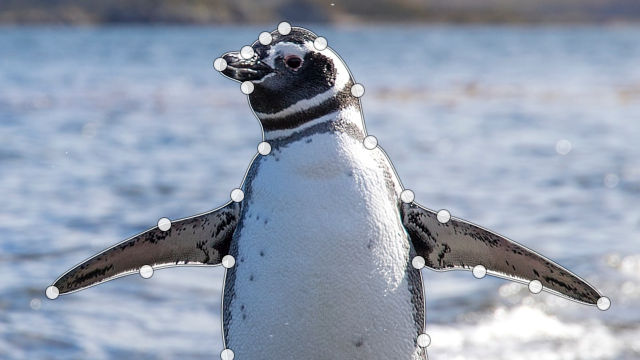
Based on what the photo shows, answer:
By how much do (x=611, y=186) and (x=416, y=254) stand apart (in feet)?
29.7

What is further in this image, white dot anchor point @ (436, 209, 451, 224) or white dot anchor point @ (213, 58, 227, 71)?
white dot anchor point @ (436, 209, 451, 224)

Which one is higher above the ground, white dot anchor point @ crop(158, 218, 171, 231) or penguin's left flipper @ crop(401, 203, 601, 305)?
penguin's left flipper @ crop(401, 203, 601, 305)

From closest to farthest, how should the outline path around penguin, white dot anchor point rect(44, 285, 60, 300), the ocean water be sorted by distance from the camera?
1. the outline path around penguin
2. white dot anchor point rect(44, 285, 60, 300)
3. the ocean water

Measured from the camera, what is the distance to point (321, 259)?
2465 millimetres

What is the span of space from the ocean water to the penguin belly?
3.42 m

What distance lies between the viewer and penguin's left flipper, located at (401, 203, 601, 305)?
8.76ft

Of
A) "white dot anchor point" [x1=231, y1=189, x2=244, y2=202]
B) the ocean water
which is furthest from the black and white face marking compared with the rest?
the ocean water

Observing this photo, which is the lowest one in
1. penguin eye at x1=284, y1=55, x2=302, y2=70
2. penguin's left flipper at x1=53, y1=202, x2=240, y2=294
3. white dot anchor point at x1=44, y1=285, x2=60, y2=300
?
white dot anchor point at x1=44, y1=285, x2=60, y2=300

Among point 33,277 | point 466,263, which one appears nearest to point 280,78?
point 466,263

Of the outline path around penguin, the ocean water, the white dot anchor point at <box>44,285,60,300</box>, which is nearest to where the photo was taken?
the outline path around penguin

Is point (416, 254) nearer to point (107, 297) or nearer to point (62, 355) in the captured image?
point (62, 355)

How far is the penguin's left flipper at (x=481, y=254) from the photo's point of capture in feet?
8.76

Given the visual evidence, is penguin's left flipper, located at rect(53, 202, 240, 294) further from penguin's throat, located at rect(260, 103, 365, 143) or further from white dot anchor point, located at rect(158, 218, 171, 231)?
penguin's throat, located at rect(260, 103, 365, 143)

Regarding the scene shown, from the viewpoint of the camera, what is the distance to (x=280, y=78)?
2363 millimetres
